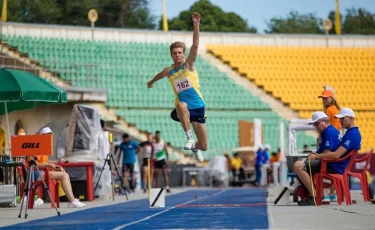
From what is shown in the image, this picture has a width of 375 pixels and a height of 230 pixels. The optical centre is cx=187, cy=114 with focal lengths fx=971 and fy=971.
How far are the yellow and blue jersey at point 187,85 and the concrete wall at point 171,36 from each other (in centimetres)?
2986

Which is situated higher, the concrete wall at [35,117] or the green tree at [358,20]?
the green tree at [358,20]

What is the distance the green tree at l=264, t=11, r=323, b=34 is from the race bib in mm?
64095

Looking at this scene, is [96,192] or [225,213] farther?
[96,192]

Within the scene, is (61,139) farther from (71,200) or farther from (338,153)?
(338,153)

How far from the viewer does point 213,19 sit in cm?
8275

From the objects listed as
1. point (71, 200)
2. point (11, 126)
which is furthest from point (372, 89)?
point (71, 200)

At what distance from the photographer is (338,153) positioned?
54.2 ft

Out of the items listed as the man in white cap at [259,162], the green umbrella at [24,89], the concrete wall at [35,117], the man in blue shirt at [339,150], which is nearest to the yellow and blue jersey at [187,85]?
the man in blue shirt at [339,150]

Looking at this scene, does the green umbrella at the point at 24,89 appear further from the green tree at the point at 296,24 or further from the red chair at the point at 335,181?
the green tree at the point at 296,24

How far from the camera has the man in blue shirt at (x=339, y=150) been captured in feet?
54.5

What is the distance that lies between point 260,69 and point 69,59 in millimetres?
11194

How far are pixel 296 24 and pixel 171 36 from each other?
33545 mm

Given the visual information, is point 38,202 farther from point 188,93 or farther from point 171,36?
point 171,36

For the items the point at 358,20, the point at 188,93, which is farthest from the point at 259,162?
the point at 358,20
